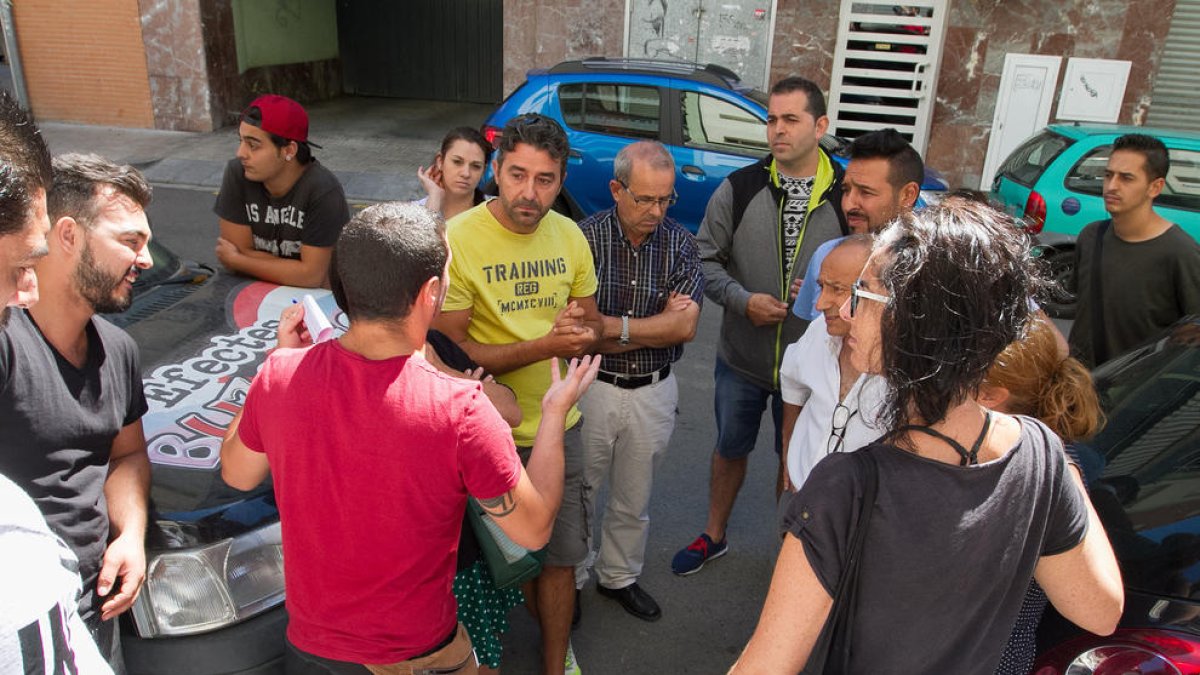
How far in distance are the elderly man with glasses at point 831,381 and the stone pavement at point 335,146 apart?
26.6ft

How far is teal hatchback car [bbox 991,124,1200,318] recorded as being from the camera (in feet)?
21.5

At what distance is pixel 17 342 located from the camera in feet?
6.15

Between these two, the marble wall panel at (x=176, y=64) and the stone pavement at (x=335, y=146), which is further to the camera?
the marble wall panel at (x=176, y=64)

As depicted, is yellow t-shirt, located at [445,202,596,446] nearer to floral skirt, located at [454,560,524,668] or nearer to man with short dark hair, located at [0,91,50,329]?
floral skirt, located at [454,560,524,668]

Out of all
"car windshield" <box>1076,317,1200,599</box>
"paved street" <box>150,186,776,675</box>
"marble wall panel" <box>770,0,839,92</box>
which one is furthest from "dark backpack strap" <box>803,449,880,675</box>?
"marble wall panel" <box>770,0,839,92</box>

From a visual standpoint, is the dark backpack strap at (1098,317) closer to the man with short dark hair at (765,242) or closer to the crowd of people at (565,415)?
the crowd of people at (565,415)

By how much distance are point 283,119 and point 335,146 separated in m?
9.07

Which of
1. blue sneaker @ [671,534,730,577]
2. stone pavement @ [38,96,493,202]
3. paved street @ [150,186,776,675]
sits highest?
stone pavement @ [38,96,493,202]

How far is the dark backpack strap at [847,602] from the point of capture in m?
1.40

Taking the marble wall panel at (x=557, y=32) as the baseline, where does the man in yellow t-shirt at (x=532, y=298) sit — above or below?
below

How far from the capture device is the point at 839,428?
2.21 metres

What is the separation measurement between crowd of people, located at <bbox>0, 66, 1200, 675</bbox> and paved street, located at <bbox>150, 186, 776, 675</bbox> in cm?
11

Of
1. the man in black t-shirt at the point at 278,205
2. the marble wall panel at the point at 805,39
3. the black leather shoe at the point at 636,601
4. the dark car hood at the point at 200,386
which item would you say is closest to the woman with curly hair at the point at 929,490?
the dark car hood at the point at 200,386

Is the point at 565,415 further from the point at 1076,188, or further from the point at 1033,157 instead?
the point at 1033,157
